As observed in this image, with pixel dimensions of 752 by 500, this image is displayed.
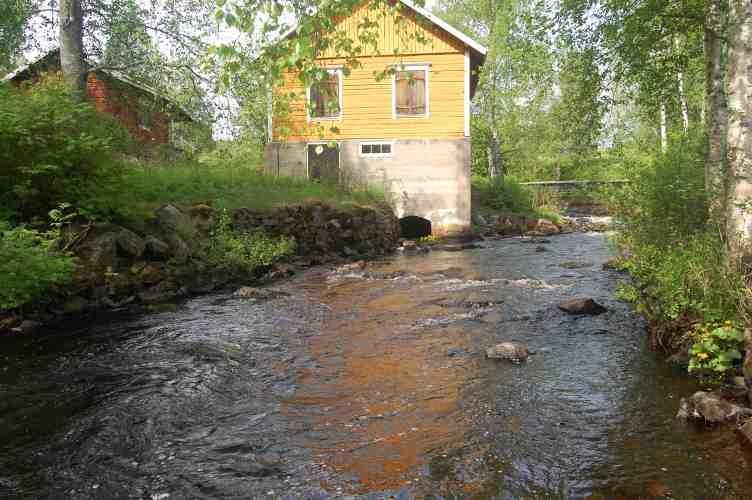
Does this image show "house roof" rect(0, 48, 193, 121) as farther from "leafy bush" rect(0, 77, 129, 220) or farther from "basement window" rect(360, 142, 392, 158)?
"basement window" rect(360, 142, 392, 158)

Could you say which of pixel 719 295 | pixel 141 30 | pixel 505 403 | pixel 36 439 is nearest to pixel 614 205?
pixel 719 295

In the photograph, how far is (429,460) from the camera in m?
3.87

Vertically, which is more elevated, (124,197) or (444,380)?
(124,197)

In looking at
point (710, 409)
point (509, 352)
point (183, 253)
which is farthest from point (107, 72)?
point (710, 409)

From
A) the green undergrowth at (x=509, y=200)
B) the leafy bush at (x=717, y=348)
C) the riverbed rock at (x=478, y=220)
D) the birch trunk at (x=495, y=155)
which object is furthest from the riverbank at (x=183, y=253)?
the birch trunk at (x=495, y=155)

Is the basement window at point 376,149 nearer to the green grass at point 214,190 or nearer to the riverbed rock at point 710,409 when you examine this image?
the green grass at point 214,190

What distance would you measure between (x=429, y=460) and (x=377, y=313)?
4695mm

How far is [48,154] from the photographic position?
812 cm

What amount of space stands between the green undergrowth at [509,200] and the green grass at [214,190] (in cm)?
1013

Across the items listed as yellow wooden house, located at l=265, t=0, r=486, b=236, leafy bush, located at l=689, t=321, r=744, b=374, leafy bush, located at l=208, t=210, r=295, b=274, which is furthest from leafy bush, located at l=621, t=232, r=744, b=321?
yellow wooden house, located at l=265, t=0, r=486, b=236

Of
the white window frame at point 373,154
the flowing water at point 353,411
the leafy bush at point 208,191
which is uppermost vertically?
the white window frame at point 373,154

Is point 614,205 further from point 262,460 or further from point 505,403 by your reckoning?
point 262,460

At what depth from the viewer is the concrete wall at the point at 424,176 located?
2030 cm

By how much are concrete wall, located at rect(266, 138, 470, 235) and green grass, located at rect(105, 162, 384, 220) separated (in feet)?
6.06
